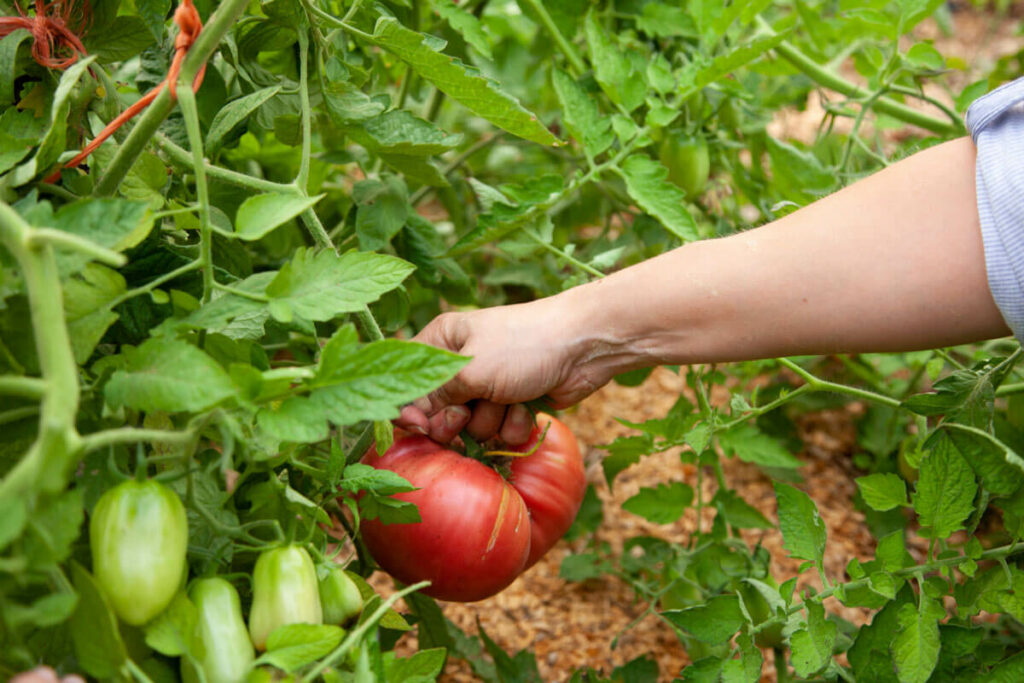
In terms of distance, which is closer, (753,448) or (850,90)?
(753,448)

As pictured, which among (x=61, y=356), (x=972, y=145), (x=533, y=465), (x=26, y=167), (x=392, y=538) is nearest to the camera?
(x=61, y=356)

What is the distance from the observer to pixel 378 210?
3.35ft

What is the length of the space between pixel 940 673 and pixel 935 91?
227 centimetres

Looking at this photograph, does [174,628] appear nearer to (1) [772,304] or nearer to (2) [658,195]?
(1) [772,304]

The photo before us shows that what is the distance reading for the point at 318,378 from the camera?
59 centimetres

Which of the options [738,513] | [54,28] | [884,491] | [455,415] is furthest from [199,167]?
[738,513]

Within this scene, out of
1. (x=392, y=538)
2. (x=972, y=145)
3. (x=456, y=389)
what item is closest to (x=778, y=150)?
(x=972, y=145)

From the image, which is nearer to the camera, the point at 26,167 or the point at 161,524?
the point at 161,524

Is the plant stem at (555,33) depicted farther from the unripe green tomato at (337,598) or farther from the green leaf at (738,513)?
the unripe green tomato at (337,598)

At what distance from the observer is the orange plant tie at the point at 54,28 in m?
0.75

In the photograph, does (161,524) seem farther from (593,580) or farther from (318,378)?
(593,580)

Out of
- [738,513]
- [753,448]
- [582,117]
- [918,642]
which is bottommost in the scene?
[738,513]

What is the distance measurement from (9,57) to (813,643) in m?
0.91

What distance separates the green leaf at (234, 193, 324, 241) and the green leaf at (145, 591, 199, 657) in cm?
27
